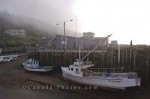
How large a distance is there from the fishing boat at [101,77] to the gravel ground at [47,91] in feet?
2.99

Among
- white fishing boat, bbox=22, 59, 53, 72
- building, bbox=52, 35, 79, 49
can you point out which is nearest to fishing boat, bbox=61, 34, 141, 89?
white fishing boat, bbox=22, 59, 53, 72

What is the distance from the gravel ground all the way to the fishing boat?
35.9 inches

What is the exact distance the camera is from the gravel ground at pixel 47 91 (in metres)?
24.1

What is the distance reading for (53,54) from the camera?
1564 inches

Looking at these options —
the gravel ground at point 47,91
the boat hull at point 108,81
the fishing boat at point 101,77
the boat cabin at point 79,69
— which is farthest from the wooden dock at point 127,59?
the boat hull at point 108,81

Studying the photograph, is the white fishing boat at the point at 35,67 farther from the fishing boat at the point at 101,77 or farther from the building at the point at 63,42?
the building at the point at 63,42

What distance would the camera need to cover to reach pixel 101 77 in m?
26.8

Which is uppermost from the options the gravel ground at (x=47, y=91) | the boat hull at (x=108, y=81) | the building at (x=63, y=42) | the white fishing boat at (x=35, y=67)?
the building at (x=63, y=42)

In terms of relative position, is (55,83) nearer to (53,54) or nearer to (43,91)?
(43,91)

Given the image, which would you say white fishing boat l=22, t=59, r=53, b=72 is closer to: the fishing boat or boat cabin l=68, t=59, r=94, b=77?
the fishing boat

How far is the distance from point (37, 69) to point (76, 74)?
1115 cm

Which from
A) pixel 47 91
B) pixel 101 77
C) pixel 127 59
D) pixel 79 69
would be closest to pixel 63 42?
pixel 79 69

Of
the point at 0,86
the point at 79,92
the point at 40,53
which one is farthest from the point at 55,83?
the point at 40,53

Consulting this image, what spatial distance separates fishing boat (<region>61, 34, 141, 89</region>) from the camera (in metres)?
25.5
